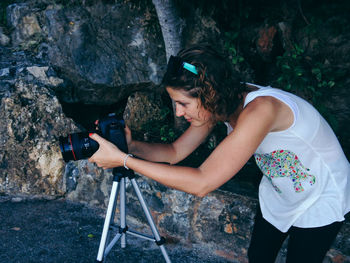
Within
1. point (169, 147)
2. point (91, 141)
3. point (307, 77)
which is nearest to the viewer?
point (91, 141)

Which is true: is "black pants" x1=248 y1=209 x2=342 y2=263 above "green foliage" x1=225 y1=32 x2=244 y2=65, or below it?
below

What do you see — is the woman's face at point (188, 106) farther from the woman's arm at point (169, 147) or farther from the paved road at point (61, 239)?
the paved road at point (61, 239)

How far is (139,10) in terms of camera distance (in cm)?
385

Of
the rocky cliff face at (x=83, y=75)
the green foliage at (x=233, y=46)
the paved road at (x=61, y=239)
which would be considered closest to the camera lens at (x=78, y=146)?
the paved road at (x=61, y=239)

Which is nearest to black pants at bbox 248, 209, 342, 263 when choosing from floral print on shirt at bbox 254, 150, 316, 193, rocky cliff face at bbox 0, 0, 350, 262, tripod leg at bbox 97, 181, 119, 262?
floral print on shirt at bbox 254, 150, 316, 193

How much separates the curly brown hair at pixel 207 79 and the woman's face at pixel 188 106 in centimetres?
3

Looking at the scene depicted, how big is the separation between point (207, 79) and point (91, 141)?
856mm

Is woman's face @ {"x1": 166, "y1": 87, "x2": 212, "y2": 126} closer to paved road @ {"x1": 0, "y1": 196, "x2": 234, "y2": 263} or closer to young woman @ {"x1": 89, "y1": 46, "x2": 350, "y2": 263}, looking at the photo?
young woman @ {"x1": 89, "y1": 46, "x2": 350, "y2": 263}

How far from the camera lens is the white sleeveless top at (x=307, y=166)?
5.05 ft

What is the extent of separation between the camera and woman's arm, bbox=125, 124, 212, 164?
87.7 inches

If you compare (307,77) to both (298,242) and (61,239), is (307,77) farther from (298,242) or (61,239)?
(61,239)

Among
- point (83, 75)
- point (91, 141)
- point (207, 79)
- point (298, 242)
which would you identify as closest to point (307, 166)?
point (298, 242)

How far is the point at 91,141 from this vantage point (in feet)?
6.35

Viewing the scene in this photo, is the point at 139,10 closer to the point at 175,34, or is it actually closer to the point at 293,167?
the point at 175,34
